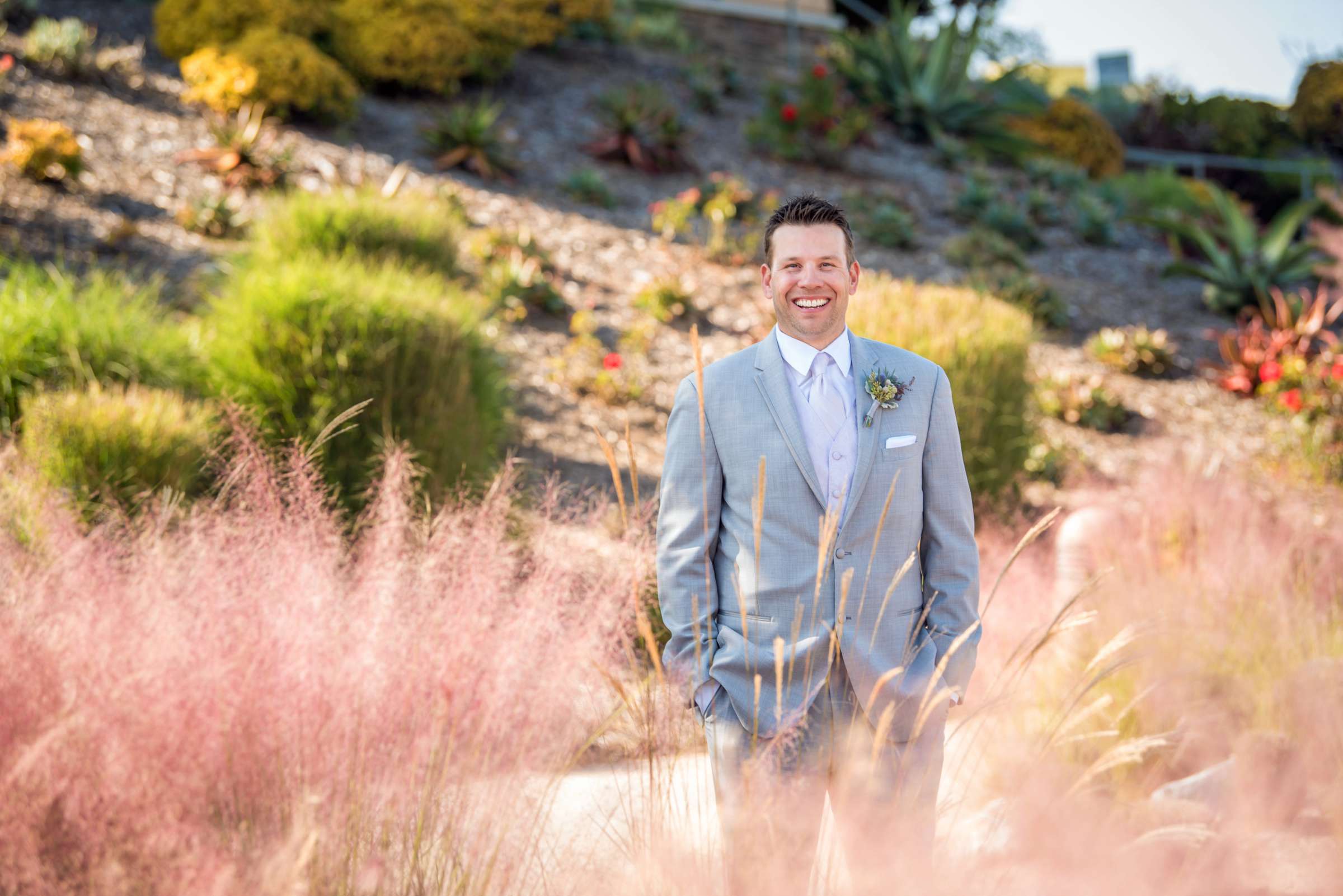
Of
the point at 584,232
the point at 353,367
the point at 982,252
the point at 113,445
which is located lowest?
the point at 113,445

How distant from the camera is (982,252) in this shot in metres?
10.0

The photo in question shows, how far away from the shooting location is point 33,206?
23.4ft

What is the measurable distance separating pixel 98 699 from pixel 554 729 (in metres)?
0.73

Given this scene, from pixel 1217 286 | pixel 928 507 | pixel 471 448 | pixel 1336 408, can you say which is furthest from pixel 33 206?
pixel 1217 286

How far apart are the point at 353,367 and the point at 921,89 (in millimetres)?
11628

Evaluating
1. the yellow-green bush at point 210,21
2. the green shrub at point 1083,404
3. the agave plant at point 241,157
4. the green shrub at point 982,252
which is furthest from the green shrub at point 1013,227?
the yellow-green bush at point 210,21

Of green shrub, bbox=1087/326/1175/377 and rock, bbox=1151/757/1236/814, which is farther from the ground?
green shrub, bbox=1087/326/1175/377

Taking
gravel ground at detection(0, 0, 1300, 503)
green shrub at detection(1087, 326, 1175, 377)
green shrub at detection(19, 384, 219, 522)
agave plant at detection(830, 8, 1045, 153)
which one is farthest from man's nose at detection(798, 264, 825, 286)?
agave plant at detection(830, 8, 1045, 153)

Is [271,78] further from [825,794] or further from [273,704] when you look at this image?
[825,794]

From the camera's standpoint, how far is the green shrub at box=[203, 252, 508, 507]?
14.1 feet

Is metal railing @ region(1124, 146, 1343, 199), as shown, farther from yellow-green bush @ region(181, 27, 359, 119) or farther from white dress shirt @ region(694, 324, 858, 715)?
white dress shirt @ region(694, 324, 858, 715)

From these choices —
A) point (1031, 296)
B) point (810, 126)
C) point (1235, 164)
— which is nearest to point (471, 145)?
point (810, 126)

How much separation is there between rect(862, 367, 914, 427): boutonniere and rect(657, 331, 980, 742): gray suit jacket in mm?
12

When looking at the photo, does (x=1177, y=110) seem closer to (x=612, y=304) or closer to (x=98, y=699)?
(x=612, y=304)
